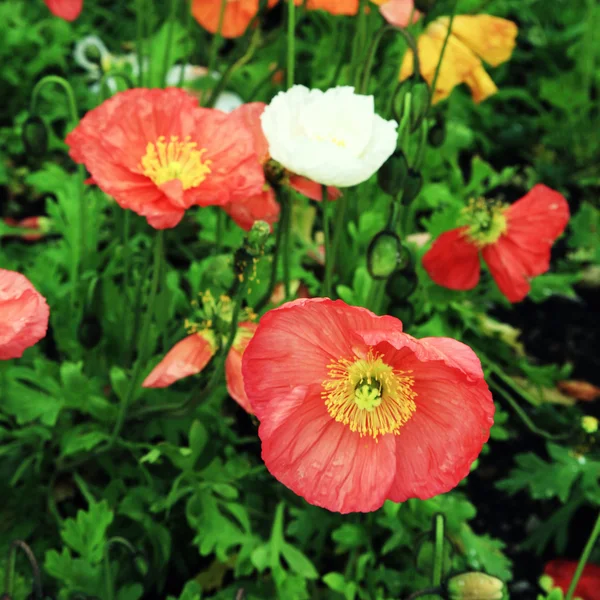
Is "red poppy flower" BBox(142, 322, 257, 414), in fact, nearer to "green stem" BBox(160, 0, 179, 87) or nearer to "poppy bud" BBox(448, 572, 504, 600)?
"poppy bud" BBox(448, 572, 504, 600)

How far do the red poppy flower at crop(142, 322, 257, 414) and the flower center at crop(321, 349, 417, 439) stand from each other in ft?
0.46

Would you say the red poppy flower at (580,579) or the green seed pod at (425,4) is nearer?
the green seed pod at (425,4)

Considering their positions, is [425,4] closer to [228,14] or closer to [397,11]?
[397,11]

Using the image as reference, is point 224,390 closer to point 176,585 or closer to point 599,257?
point 176,585

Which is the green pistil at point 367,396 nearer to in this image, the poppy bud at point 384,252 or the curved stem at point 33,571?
the poppy bud at point 384,252

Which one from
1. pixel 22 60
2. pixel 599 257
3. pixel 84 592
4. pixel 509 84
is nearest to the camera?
pixel 84 592

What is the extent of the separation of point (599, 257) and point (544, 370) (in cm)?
33

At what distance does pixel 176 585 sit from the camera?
3.73 ft

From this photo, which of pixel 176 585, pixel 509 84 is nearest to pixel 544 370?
pixel 176 585

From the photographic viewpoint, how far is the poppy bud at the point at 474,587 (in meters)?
0.75

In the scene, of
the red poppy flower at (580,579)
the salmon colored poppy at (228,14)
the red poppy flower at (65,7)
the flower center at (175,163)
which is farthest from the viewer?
the salmon colored poppy at (228,14)

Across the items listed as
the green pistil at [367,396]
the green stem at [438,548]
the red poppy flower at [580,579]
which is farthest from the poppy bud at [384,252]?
the red poppy flower at [580,579]

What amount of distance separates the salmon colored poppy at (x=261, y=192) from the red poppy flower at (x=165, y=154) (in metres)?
0.03

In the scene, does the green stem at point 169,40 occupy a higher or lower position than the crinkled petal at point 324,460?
higher
